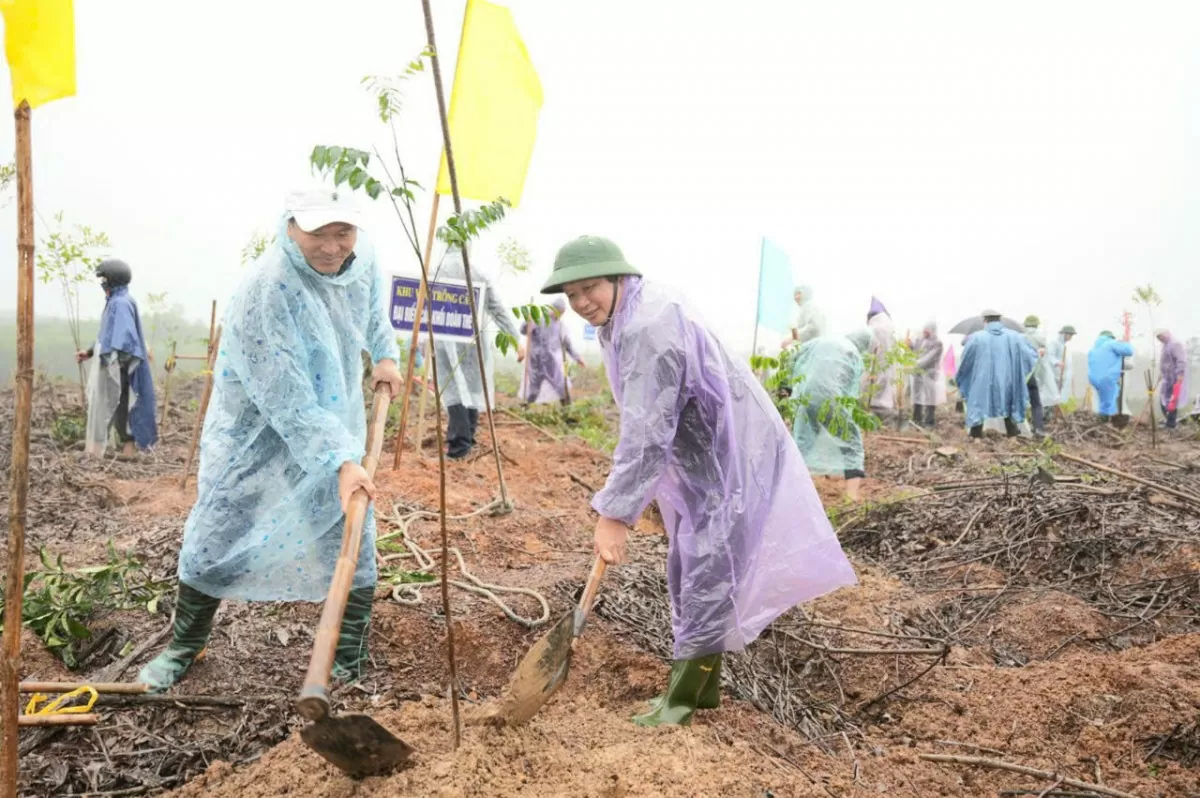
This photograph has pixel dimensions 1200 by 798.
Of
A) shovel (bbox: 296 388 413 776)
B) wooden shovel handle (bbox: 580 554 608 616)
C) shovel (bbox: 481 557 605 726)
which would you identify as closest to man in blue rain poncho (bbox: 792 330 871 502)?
wooden shovel handle (bbox: 580 554 608 616)

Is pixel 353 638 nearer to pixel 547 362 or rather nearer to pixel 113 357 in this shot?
pixel 113 357

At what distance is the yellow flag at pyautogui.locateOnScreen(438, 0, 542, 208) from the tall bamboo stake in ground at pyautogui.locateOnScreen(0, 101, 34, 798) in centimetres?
327

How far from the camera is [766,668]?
301cm

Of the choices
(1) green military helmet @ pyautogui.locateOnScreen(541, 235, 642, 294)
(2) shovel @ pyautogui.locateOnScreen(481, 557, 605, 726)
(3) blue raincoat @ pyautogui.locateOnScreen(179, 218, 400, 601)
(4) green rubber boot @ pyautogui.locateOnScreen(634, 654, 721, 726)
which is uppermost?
(1) green military helmet @ pyautogui.locateOnScreen(541, 235, 642, 294)

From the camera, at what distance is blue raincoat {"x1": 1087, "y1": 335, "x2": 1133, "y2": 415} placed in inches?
459

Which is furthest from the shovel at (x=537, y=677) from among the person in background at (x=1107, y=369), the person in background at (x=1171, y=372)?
the person in background at (x=1171, y=372)

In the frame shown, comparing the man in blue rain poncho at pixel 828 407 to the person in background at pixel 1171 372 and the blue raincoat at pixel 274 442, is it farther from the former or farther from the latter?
the person in background at pixel 1171 372

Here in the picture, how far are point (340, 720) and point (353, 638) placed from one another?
3.01 ft

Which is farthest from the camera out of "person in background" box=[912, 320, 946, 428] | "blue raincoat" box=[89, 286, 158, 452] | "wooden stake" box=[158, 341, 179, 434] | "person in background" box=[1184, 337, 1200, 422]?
"person in background" box=[1184, 337, 1200, 422]

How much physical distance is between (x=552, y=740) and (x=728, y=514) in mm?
809

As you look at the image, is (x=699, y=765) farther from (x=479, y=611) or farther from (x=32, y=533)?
(x=32, y=533)

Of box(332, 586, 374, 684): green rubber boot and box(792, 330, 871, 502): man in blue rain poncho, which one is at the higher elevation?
box(792, 330, 871, 502): man in blue rain poncho

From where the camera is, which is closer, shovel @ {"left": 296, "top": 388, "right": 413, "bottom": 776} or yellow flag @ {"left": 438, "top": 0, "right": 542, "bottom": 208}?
shovel @ {"left": 296, "top": 388, "right": 413, "bottom": 776}

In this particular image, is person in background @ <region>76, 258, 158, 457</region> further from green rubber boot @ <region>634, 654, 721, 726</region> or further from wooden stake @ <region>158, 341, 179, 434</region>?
green rubber boot @ <region>634, 654, 721, 726</region>
